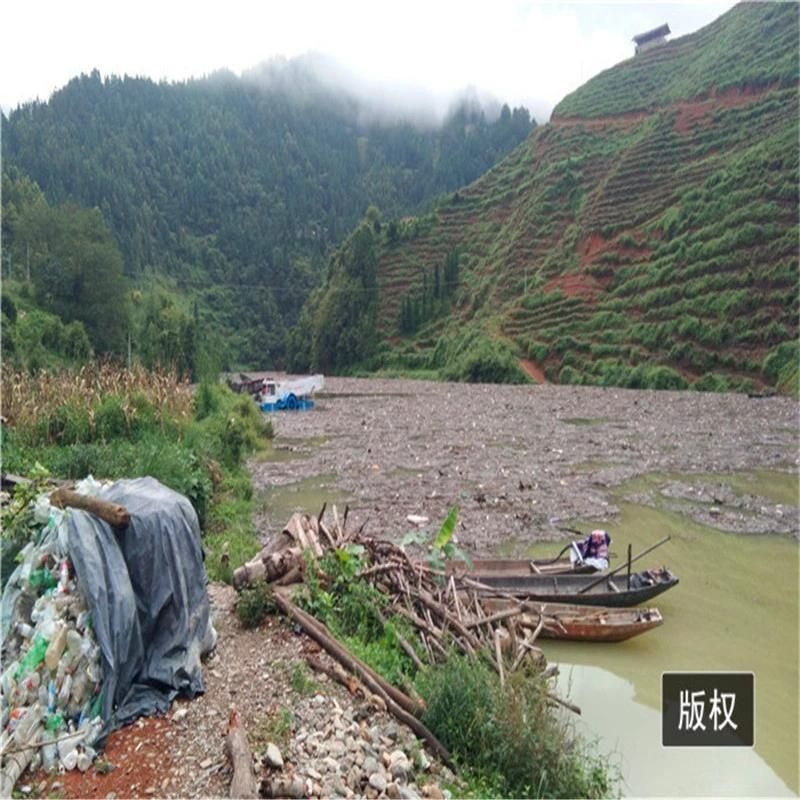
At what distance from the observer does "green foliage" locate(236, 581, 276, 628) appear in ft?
19.9

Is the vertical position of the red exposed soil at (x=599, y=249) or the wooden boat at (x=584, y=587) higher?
the red exposed soil at (x=599, y=249)

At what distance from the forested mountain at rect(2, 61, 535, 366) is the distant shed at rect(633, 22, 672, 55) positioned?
5022 centimetres

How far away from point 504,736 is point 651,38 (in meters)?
102

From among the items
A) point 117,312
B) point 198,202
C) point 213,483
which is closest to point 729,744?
point 213,483

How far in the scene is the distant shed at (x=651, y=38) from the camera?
279 ft

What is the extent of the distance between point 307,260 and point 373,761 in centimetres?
10226

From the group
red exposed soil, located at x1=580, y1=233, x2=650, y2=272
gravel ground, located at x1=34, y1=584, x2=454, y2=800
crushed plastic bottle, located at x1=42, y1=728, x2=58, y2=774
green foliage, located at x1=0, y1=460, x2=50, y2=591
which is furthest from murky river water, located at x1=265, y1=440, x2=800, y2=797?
red exposed soil, located at x1=580, y1=233, x2=650, y2=272

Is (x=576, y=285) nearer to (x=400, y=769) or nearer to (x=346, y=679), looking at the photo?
(x=346, y=679)

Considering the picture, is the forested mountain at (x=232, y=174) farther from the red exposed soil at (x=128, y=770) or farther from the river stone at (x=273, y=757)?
the river stone at (x=273, y=757)

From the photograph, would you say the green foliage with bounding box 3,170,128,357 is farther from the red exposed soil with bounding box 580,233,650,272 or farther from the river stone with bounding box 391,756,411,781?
the red exposed soil with bounding box 580,233,650,272

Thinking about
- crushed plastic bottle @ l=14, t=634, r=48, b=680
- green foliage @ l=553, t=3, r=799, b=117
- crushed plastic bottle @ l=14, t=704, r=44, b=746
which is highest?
green foliage @ l=553, t=3, r=799, b=117

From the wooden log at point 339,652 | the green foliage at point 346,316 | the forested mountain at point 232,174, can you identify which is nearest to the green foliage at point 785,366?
the wooden log at point 339,652

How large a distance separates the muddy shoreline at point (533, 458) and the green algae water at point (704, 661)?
1786 millimetres

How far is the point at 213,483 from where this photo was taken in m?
12.8
